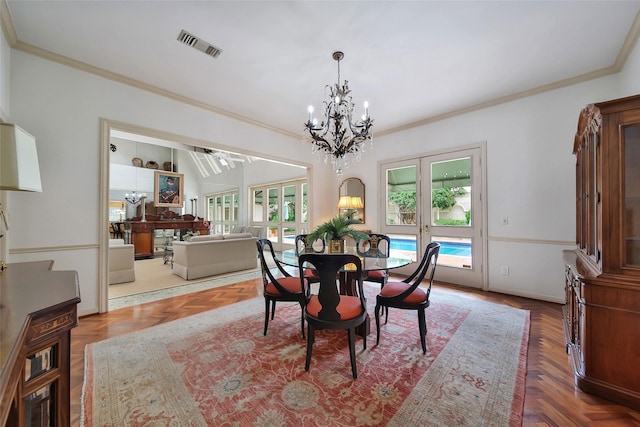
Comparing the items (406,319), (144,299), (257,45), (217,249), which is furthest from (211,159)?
(406,319)

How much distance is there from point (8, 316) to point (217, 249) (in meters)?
3.93

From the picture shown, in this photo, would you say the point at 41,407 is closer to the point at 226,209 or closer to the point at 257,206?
the point at 257,206

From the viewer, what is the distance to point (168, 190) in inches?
355

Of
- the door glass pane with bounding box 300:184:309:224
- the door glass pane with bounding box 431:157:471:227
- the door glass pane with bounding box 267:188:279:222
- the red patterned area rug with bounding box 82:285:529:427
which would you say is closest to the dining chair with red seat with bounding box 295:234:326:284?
the red patterned area rug with bounding box 82:285:529:427

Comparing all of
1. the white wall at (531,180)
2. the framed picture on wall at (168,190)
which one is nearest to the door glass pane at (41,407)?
the white wall at (531,180)

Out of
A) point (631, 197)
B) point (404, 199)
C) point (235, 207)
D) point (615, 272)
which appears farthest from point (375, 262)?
point (235, 207)

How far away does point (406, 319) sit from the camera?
2797mm

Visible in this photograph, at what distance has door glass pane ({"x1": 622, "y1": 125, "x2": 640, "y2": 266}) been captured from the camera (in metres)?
1.55

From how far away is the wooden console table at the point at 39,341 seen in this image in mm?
846

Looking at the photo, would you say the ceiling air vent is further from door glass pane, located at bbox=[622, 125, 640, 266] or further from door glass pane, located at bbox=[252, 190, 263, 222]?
door glass pane, located at bbox=[252, 190, 263, 222]

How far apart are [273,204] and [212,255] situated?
3830 millimetres

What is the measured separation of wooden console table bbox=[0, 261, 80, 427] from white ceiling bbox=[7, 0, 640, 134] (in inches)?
88.7

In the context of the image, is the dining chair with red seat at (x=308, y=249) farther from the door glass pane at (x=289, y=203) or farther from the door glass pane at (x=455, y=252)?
the door glass pane at (x=289, y=203)

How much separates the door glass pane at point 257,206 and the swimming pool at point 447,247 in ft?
17.7
